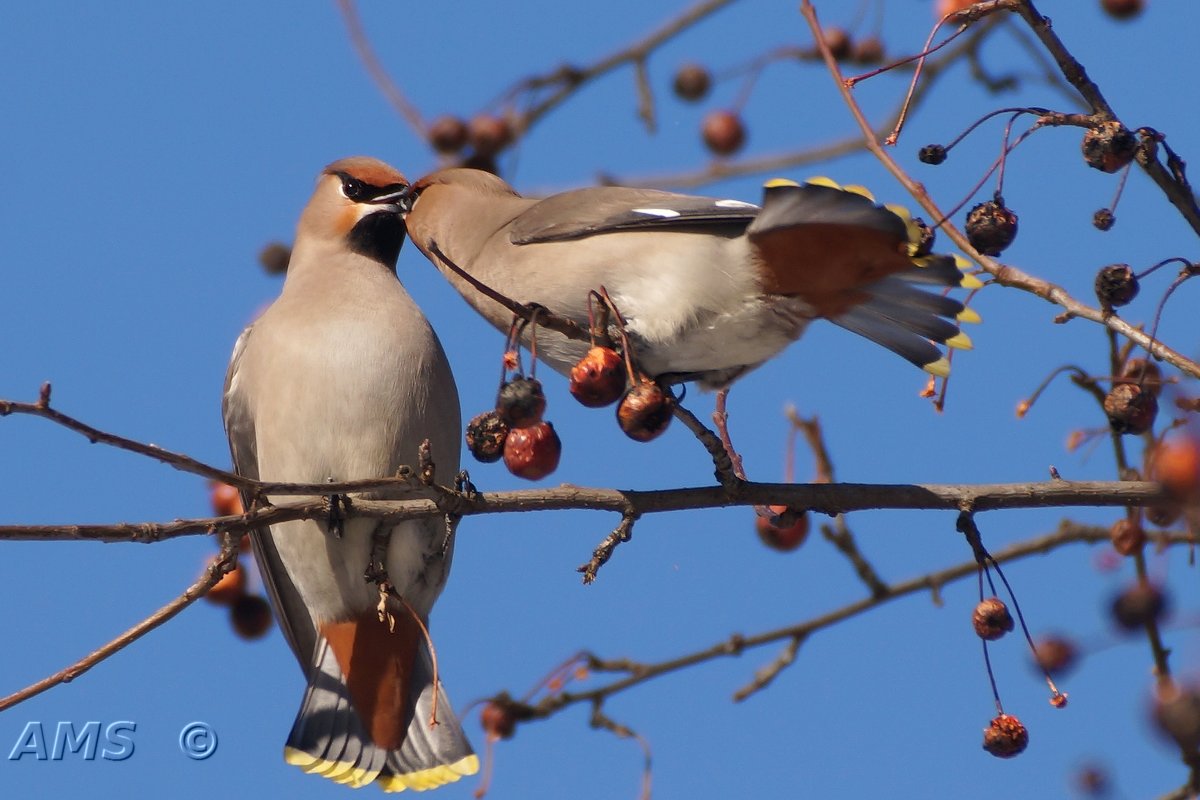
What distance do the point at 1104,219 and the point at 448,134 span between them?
2122 millimetres

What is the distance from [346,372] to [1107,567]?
1775 mm

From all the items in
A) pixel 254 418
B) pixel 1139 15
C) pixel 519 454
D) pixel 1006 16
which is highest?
pixel 1139 15

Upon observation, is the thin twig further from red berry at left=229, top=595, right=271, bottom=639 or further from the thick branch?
red berry at left=229, top=595, right=271, bottom=639

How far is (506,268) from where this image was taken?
3.55 metres

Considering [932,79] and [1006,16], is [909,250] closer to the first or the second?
[1006,16]

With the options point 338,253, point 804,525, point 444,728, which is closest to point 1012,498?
point 804,525

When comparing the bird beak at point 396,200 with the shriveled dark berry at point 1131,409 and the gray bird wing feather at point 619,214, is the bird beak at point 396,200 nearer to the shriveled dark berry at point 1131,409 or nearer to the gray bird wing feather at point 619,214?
the gray bird wing feather at point 619,214

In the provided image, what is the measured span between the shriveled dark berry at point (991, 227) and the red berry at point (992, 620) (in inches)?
25.1

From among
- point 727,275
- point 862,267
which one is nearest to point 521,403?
point 727,275

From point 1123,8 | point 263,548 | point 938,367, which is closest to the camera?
point 938,367

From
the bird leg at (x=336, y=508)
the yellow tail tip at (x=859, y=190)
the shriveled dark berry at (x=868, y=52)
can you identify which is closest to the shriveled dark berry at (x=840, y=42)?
the shriveled dark berry at (x=868, y=52)

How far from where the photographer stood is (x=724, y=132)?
14.9 ft

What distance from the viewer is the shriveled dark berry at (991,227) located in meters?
2.60

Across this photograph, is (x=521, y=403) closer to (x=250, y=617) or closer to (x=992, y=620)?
(x=992, y=620)
